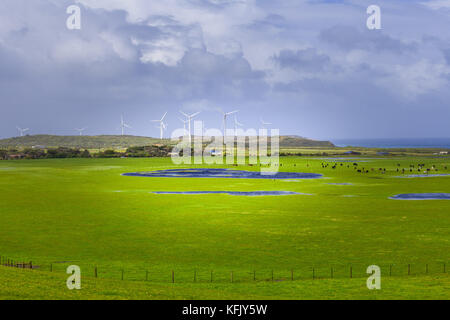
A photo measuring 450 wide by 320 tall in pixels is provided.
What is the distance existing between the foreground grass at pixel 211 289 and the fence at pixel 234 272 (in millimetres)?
1551

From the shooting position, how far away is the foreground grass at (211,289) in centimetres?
2620

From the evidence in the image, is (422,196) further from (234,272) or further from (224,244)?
(234,272)

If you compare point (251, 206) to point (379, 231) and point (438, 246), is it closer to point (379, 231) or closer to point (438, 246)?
point (379, 231)

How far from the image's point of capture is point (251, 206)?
6338cm

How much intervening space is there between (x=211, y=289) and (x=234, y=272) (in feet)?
15.9

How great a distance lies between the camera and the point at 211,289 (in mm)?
28922

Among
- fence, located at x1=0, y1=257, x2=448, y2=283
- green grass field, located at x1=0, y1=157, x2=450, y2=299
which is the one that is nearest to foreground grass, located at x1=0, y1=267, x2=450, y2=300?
green grass field, located at x1=0, y1=157, x2=450, y2=299

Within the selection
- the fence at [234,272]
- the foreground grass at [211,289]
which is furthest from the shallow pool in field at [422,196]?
the foreground grass at [211,289]

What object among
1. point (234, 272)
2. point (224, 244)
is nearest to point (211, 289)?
point (234, 272)

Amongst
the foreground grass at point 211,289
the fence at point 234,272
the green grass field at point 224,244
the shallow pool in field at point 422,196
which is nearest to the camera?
the foreground grass at point 211,289

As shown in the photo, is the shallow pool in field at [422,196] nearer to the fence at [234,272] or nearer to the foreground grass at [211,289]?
the fence at [234,272]
